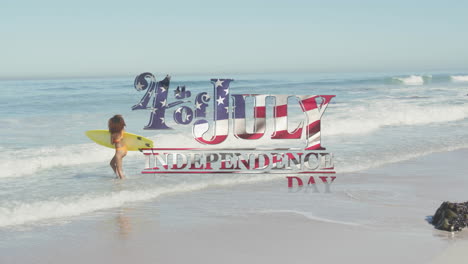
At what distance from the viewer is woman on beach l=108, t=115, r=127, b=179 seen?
8031mm

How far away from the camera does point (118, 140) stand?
8062 mm

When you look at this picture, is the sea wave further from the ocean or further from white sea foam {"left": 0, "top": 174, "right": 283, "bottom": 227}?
white sea foam {"left": 0, "top": 174, "right": 283, "bottom": 227}

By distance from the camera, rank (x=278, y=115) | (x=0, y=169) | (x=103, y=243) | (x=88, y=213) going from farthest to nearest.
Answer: (x=278, y=115) < (x=0, y=169) < (x=88, y=213) < (x=103, y=243)

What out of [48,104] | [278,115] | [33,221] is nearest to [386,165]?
[33,221]

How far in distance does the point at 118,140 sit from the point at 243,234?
3.61m

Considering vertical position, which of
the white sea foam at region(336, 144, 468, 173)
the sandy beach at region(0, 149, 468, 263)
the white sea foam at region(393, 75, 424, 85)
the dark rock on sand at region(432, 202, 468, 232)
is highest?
the white sea foam at region(393, 75, 424, 85)

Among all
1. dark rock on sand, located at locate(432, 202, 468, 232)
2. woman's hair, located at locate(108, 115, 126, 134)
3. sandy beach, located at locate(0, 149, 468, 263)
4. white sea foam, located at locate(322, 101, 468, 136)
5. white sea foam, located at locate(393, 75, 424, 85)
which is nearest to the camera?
sandy beach, located at locate(0, 149, 468, 263)

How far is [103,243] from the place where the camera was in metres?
4.97

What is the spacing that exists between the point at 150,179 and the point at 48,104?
17.0 m

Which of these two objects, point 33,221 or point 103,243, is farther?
point 33,221

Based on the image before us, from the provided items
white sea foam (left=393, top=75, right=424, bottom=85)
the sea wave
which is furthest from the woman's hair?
white sea foam (left=393, top=75, right=424, bottom=85)

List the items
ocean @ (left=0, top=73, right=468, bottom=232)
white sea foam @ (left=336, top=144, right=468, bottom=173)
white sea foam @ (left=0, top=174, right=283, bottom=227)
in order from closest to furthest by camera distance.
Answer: white sea foam @ (left=0, top=174, right=283, bottom=227), ocean @ (left=0, top=73, right=468, bottom=232), white sea foam @ (left=336, top=144, right=468, bottom=173)

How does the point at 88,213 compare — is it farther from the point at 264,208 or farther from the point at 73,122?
the point at 73,122

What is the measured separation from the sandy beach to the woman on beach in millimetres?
1480
